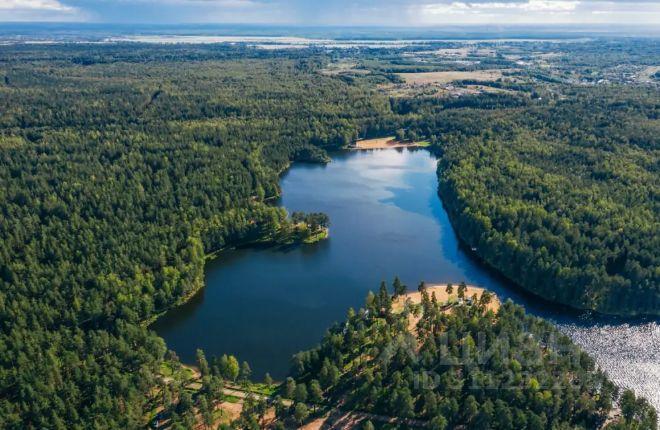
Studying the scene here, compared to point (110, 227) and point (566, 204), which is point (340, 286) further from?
point (566, 204)

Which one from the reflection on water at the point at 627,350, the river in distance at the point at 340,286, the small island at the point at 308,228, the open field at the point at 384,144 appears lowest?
the reflection on water at the point at 627,350

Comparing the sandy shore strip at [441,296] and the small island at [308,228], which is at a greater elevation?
the small island at [308,228]

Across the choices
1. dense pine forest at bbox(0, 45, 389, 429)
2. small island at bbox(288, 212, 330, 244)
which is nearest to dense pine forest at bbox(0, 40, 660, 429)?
dense pine forest at bbox(0, 45, 389, 429)

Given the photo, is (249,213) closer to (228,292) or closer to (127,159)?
(228,292)

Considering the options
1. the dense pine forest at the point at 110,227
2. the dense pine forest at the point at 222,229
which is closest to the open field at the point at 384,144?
the dense pine forest at the point at 222,229

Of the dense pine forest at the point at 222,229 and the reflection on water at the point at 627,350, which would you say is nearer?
the dense pine forest at the point at 222,229

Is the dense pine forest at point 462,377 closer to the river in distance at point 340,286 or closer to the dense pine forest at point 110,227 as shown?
the river in distance at point 340,286

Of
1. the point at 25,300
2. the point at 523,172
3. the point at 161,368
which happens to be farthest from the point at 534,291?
the point at 25,300
